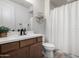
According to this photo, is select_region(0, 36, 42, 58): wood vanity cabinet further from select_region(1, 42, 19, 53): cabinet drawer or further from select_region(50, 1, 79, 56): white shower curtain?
select_region(50, 1, 79, 56): white shower curtain

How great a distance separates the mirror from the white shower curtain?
0.88 m

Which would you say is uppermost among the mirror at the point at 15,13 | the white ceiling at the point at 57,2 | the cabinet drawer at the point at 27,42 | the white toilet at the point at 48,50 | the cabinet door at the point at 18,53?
the white ceiling at the point at 57,2

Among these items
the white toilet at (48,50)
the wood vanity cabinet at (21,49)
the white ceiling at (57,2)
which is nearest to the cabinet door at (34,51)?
the wood vanity cabinet at (21,49)

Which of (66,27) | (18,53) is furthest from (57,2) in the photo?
(18,53)

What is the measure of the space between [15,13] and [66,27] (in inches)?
59.3

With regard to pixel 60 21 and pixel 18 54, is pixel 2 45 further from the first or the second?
pixel 60 21

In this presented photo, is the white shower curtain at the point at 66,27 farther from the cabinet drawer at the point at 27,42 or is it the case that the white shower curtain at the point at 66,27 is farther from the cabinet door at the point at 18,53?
the cabinet door at the point at 18,53

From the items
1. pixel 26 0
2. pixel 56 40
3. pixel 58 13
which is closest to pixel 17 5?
pixel 26 0

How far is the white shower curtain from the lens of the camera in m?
2.62

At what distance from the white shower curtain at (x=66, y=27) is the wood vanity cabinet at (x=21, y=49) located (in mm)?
899

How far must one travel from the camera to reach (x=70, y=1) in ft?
9.27

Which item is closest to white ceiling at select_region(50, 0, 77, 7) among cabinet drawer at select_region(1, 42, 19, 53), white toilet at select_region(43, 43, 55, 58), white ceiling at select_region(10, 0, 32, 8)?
white ceiling at select_region(10, 0, 32, 8)

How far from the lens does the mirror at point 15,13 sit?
2188 millimetres

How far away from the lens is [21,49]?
1.75 meters
